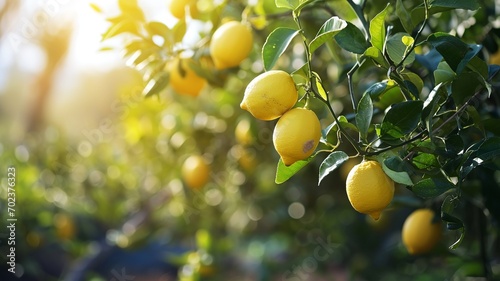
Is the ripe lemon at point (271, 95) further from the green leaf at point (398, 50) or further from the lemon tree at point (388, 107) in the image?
the green leaf at point (398, 50)

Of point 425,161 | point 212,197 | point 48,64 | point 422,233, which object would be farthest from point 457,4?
point 48,64

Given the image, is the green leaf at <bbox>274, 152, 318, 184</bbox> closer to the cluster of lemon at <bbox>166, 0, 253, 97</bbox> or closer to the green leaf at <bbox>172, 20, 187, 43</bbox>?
the cluster of lemon at <bbox>166, 0, 253, 97</bbox>

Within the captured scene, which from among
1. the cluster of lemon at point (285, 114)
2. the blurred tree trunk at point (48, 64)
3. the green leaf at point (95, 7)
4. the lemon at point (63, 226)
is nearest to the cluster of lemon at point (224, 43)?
the green leaf at point (95, 7)

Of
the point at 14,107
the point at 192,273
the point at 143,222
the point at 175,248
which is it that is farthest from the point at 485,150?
the point at 14,107

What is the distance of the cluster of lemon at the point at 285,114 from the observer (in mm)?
703

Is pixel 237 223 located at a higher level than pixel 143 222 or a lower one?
lower

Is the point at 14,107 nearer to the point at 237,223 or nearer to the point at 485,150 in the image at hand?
the point at 237,223

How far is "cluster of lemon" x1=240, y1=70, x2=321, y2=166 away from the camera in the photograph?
2.31ft

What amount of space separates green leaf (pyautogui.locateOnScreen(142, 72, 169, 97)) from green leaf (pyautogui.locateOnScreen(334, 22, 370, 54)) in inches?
17.4

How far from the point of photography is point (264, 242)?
2428 millimetres

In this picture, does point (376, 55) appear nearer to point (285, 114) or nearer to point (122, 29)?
point (285, 114)

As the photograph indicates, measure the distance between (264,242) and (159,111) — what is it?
2.72 ft

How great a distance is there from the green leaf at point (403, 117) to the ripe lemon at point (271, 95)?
0.13 m

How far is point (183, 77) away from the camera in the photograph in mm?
1104
